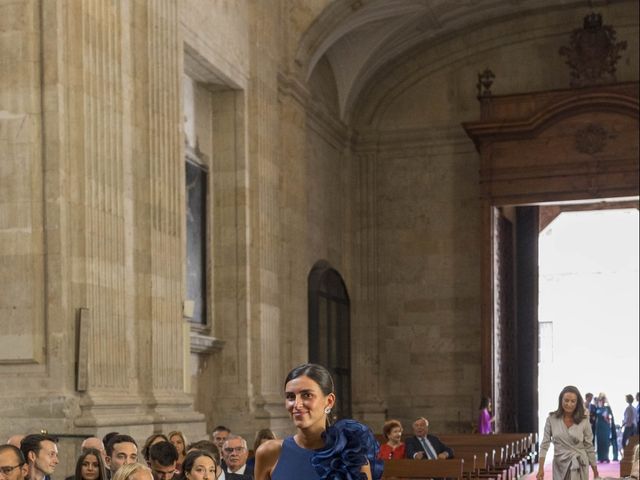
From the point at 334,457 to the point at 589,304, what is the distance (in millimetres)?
31381

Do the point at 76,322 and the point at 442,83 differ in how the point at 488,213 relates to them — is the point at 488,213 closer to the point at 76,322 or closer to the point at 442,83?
the point at 442,83

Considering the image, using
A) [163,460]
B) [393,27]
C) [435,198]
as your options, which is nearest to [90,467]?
[163,460]

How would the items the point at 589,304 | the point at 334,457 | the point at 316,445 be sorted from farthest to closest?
the point at 589,304 → the point at 316,445 → the point at 334,457

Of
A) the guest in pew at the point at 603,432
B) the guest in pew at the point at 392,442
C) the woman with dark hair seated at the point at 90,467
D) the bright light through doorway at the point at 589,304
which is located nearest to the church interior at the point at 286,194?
the guest in pew at the point at 603,432

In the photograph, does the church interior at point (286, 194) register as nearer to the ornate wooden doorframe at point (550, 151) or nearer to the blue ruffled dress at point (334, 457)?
the ornate wooden doorframe at point (550, 151)

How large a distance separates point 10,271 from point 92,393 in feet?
4.95

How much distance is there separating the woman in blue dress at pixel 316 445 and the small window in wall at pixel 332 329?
16.8m

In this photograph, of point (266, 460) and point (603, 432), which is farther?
point (603, 432)

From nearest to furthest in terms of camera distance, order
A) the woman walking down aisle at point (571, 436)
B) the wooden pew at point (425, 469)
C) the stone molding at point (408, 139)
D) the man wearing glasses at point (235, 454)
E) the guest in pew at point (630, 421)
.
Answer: the man wearing glasses at point (235, 454) → the woman walking down aisle at point (571, 436) → the wooden pew at point (425, 469) → the guest in pew at point (630, 421) → the stone molding at point (408, 139)

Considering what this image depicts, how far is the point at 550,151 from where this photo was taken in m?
21.0

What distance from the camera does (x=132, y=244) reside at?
12898 millimetres

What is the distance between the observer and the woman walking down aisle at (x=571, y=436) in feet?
31.4

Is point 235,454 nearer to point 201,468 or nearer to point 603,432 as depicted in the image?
point 201,468

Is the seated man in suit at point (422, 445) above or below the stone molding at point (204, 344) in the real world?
below
